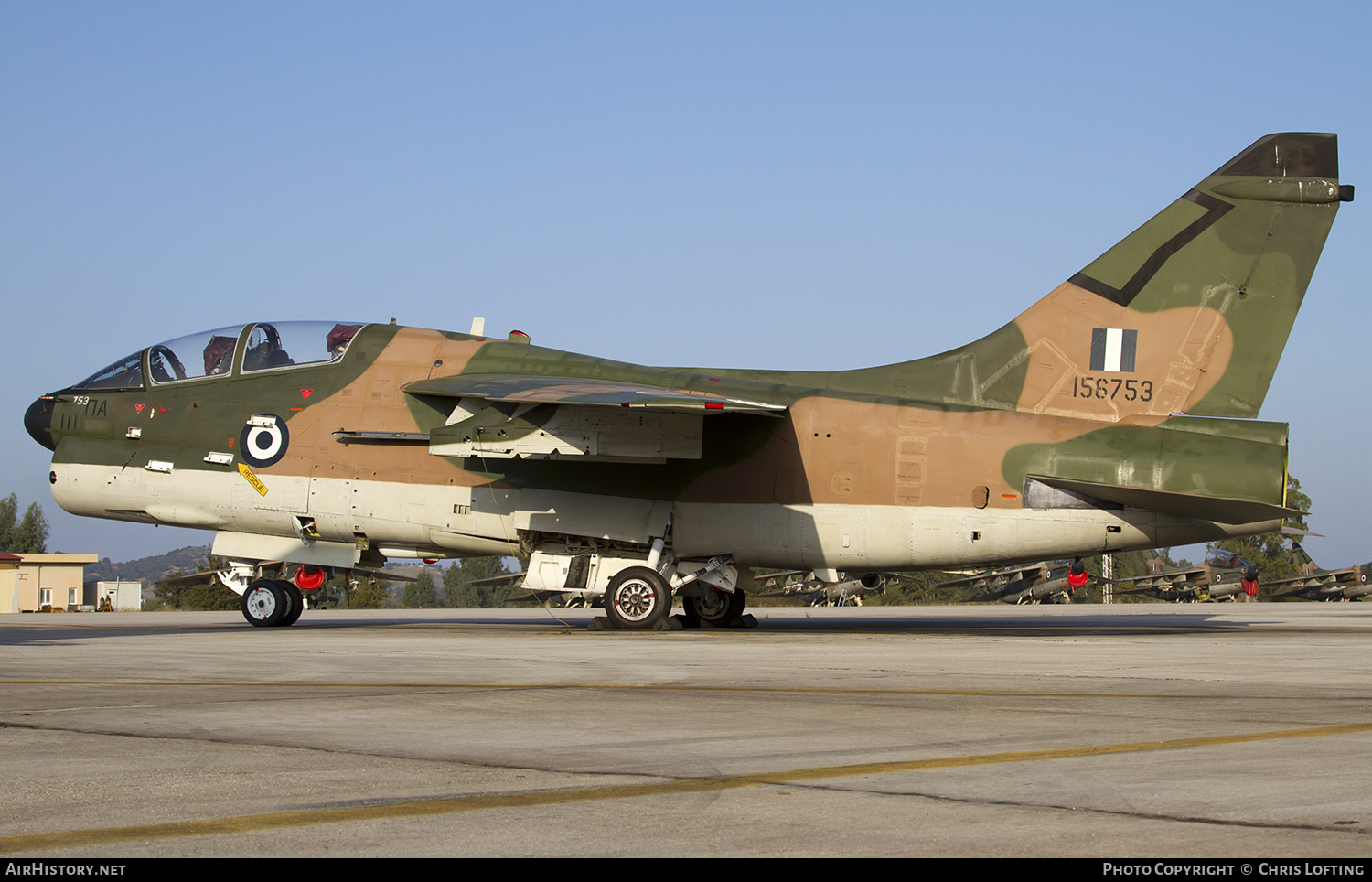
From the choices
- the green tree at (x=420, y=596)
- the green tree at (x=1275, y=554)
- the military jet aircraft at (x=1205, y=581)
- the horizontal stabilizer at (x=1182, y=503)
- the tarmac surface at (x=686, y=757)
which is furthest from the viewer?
the green tree at (x=420, y=596)

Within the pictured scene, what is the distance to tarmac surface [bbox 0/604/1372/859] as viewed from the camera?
163 inches

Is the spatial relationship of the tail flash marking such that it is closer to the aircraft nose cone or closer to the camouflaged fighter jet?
the camouflaged fighter jet

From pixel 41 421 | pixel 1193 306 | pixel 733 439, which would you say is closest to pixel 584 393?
pixel 733 439

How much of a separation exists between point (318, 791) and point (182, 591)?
7829 cm

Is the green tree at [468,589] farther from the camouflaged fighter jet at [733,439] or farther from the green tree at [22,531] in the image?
the camouflaged fighter jet at [733,439]

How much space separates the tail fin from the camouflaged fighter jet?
34 mm

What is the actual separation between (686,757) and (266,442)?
48.4 ft

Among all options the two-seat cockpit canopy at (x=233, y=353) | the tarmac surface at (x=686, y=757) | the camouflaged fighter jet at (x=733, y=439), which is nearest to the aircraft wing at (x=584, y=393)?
the camouflaged fighter jet at (x=733, y=439)

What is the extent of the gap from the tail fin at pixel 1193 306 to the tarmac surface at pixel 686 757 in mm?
5611

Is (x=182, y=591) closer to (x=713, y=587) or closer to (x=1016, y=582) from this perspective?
(x=1016, y=582)

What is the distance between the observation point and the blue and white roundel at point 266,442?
62.3ft

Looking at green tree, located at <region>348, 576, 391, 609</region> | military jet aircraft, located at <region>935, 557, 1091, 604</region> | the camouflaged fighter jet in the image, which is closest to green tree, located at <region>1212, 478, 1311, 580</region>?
military jet aircraft, located at <region>935, 557, 1091, 604</region>

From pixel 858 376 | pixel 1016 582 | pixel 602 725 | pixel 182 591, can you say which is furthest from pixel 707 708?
pixel 182 591

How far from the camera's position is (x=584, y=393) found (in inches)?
640
